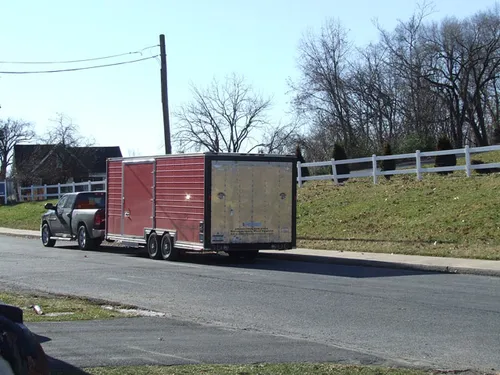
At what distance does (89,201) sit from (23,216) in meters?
20.7

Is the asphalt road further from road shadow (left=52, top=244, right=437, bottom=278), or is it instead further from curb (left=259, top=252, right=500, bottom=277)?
Answer: curb (left=259, top=252, right=500, bottom=277)

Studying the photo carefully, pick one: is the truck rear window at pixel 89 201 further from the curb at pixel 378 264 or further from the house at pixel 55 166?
the house at pixel 55 166

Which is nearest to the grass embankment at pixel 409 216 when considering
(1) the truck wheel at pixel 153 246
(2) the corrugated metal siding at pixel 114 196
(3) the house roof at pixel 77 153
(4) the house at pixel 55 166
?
(1) the truck wheel at pixel 153 246

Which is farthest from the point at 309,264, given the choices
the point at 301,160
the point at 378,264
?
the point at 301,160

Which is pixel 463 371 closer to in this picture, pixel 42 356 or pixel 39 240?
pixel 42 356

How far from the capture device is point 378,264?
18953 millimetres

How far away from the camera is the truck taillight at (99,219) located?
84.3ft

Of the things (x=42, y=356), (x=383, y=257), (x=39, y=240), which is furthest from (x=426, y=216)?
(x=42, y=356)

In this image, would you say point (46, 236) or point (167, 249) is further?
point (46, 236)

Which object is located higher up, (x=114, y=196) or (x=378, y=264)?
(x=114, y=196)

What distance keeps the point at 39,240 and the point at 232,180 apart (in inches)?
589

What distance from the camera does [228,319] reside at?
11.4 metres

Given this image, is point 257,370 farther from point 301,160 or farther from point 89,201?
point 301,160

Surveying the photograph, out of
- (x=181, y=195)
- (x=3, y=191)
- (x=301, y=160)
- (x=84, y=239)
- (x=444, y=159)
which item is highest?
(x=301, y=160)
